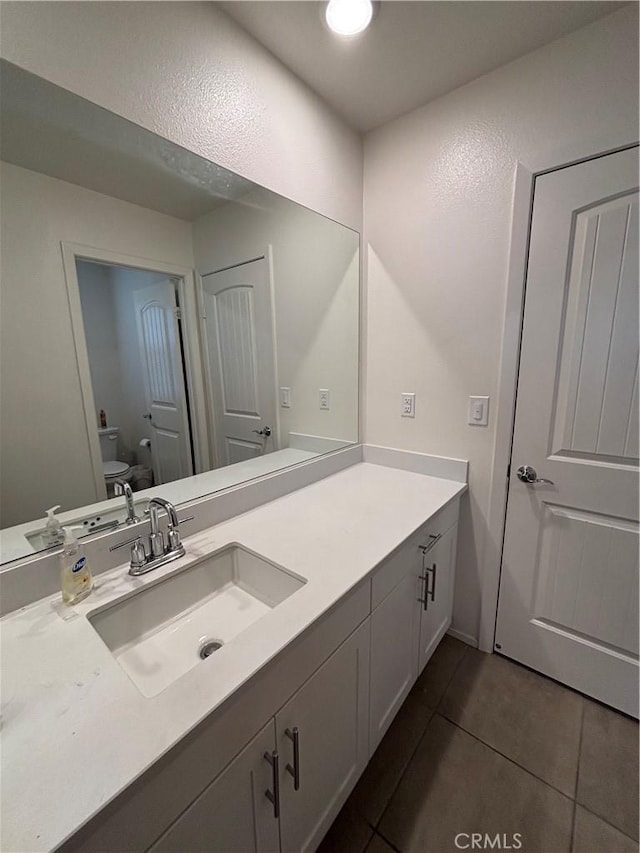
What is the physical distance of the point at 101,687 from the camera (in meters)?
0.64

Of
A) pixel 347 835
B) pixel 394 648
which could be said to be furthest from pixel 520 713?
pixel 347 835

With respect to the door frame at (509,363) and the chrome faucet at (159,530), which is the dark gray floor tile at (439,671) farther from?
the chrome faucet at (159,530)

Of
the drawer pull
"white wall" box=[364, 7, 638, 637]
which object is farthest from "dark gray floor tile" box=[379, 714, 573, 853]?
the drawer pull

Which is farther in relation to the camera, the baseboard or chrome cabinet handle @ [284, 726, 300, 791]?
the baseboard

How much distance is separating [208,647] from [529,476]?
1321 millimetres

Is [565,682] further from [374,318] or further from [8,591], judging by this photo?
[8,591]

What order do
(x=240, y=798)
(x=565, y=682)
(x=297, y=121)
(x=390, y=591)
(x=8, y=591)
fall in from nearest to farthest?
(x=240, y=798) < (x=8, y=591) < (x=390, y=591) < (x=297, y=121) < (x=565, y=682)

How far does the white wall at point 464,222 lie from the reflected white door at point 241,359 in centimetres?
56

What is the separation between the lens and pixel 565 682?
1.48 meters

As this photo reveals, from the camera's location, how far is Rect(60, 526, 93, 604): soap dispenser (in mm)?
846

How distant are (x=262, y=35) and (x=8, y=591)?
1.81 metres

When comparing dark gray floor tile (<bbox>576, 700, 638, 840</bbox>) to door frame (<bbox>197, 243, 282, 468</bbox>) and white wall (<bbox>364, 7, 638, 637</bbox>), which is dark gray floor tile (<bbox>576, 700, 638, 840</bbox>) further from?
door frame (<bbox>197, 243, 282, 468</bbox>)

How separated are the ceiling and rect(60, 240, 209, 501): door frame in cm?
82

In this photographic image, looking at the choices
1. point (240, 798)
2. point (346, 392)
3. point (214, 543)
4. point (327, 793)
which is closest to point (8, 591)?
point (214, 543)
